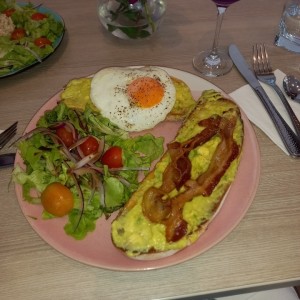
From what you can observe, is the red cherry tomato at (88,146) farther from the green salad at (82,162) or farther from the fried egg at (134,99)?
the fried egg at (134,99)

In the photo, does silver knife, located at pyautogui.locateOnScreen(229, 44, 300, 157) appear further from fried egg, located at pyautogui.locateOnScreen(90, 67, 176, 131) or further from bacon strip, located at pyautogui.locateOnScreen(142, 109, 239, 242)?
fried egg, located at pyautogui.locateOnScreen(90, 67, 176, 131)

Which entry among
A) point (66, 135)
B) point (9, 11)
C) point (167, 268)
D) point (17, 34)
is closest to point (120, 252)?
point (167, 268)

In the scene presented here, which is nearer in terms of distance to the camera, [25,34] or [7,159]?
[7,159]

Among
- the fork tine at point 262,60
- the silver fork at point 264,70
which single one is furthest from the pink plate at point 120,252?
the fork tine at point 262,60

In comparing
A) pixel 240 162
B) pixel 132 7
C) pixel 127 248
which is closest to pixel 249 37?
pixel 132 7

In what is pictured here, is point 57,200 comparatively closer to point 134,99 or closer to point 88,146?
point 88,146

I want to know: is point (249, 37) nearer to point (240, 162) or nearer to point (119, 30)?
point (119, 30)
